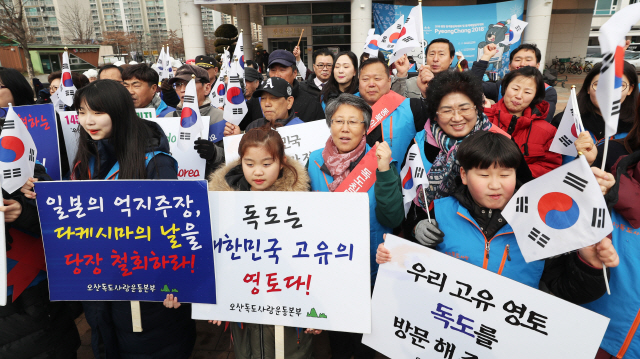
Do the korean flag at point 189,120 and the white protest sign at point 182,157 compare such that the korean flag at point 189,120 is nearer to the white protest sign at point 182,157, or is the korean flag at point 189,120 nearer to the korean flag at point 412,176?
the white protest sign at point 182,157

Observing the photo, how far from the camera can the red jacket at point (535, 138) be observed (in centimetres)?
298

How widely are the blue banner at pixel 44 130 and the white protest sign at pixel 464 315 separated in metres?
2.59

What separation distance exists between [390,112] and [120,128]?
6.50ft

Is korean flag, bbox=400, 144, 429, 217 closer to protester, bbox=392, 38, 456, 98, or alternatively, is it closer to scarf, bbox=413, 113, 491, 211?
scarf, bbox=413, 113, 491, 211

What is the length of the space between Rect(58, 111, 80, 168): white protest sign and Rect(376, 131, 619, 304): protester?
10.1 feet

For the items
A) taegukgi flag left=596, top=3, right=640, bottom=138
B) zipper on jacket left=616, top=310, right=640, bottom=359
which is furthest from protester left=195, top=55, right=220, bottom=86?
zipper on jacket left=616, top=310, right=640, bottom=359

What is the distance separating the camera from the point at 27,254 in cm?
209

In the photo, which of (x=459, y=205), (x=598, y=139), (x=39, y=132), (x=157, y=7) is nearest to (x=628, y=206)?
(x=459, y=205)

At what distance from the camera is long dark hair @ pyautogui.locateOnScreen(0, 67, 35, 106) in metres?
2.91

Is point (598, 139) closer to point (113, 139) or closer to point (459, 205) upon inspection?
point (459, 205)

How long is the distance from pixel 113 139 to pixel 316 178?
1244 mm

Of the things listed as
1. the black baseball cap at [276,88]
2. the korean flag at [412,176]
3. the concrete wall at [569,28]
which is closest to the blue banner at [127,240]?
the korean flag at [412,176]

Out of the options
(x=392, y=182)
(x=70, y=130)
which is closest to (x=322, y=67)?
(x=70, y=130)

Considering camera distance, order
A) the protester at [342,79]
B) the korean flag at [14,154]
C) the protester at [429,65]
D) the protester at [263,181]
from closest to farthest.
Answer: the korean flag at [14,154], the protester at [263,181], the protester at [342,79], the protester at [429,65]
